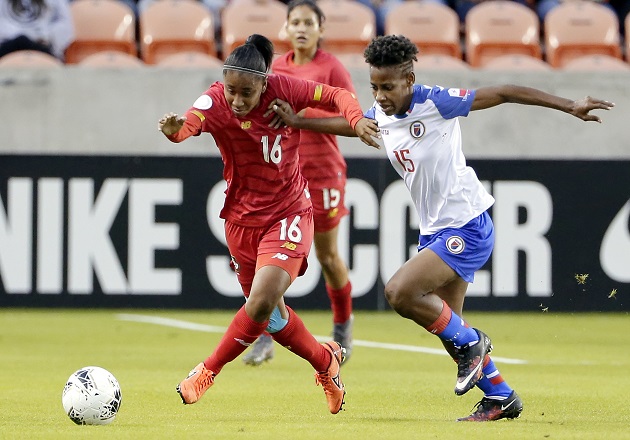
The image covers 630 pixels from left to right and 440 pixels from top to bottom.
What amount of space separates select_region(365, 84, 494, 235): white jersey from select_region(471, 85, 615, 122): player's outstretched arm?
0.60 feet

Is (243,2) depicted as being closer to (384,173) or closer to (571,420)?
(384,173)

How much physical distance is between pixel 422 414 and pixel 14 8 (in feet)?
27.8

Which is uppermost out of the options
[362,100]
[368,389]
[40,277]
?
[362,100]

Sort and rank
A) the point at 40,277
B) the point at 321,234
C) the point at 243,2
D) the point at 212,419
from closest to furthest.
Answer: the point at 212,419 < the point at 321,234 < the point at 40,277 < the point at 243,2

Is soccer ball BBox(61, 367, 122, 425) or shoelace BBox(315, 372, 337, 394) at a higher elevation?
soccer ball BBox(61, 367, 122, 425)

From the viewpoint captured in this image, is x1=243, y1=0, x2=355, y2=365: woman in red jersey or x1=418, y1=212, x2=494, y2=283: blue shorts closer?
x1=418, y1=212, x2=494, y2=283: blue shorts

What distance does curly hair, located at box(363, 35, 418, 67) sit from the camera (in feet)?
20.8

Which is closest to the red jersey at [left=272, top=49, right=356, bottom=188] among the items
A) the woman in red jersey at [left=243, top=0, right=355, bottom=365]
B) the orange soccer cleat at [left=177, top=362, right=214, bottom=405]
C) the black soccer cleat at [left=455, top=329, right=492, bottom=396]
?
the woman in red jersey at [left=243, top=0, right=355, bottom=365]

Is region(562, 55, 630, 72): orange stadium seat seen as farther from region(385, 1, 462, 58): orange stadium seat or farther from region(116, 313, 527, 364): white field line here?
region(116, 313, 527, 364): white field line

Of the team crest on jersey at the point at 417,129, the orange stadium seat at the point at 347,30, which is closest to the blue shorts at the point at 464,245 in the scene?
the team crest on jersey at the point at 417,129

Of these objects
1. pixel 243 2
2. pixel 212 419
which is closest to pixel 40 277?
pixel 243 2

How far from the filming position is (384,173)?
41.8 ft

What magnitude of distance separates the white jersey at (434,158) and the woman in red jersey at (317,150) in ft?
7.90

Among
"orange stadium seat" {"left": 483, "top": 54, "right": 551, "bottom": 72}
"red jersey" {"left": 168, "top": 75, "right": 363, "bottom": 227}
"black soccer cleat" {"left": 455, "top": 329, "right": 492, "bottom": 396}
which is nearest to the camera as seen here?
"black soccer cleat" {"left": 455, "top": 329, "right": 492, "bottom": 396}
